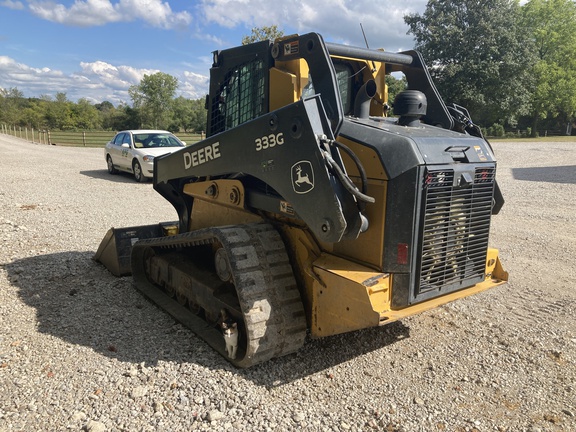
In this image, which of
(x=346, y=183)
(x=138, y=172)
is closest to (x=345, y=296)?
(x=346, y=183)

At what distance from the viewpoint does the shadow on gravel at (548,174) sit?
14.9 m

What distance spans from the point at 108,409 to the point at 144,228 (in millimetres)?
3173

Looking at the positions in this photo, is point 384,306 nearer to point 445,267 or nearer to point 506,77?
point 445,267

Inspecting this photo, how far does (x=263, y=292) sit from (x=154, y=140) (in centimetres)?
1301

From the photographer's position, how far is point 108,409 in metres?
3.13

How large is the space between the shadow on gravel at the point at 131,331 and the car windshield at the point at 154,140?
9813 millimetres

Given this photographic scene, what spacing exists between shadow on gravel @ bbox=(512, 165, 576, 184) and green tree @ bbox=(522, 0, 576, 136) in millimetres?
32449

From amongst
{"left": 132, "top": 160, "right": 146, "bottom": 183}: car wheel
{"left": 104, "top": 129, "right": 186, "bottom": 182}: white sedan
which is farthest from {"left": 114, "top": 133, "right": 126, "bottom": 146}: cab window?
{"left": 132, "top": 160, "right": 146, "bottom": 183}: car wheel

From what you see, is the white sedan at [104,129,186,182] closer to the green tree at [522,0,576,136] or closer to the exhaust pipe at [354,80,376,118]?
the exhaust pipe at [354,80,376,118]

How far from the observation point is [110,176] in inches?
628

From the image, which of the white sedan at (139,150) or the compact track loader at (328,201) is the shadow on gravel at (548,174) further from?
the compact track loader at (328,201)

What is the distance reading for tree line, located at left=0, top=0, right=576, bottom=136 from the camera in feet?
109

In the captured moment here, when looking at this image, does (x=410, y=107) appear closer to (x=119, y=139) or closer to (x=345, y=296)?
(x=345, y=296)

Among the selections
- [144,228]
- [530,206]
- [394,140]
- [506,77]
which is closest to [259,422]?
[394,140]
